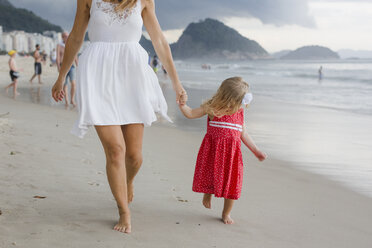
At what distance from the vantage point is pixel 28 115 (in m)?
7.61

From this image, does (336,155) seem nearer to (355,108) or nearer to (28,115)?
(28,115)

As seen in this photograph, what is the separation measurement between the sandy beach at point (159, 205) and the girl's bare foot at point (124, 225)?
0.06 meters

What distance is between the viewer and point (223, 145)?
2.98 metres

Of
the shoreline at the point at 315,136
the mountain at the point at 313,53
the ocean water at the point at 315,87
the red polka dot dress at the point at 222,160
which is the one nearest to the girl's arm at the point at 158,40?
the red polka dot dress at the point at 222,160

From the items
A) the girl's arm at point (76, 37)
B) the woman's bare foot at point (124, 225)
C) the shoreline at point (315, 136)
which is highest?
the girl's arm at point (76, 37)

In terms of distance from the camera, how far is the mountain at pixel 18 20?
12006 cm

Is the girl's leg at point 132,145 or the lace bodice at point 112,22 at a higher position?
the lace bodice at point 112,22

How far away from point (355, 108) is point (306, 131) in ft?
16.2

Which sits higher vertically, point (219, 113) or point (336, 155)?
point (219, 113)

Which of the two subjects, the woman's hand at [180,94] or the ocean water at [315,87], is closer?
the woman's hand at [180,94]

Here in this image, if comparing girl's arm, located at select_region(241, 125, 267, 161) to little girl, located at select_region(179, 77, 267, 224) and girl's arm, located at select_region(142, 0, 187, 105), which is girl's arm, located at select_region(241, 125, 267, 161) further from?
girl's arm, located at select_region(142, 0, 187, 105)

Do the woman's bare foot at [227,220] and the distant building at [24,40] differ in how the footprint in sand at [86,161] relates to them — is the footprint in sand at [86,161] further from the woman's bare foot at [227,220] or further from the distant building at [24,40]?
the distant building at [24,40]

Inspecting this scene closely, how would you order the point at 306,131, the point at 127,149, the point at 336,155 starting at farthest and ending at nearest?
the point at 306,131 → the point at 336,155 → the point at 127,149

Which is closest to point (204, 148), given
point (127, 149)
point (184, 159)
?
point (127, 149)
